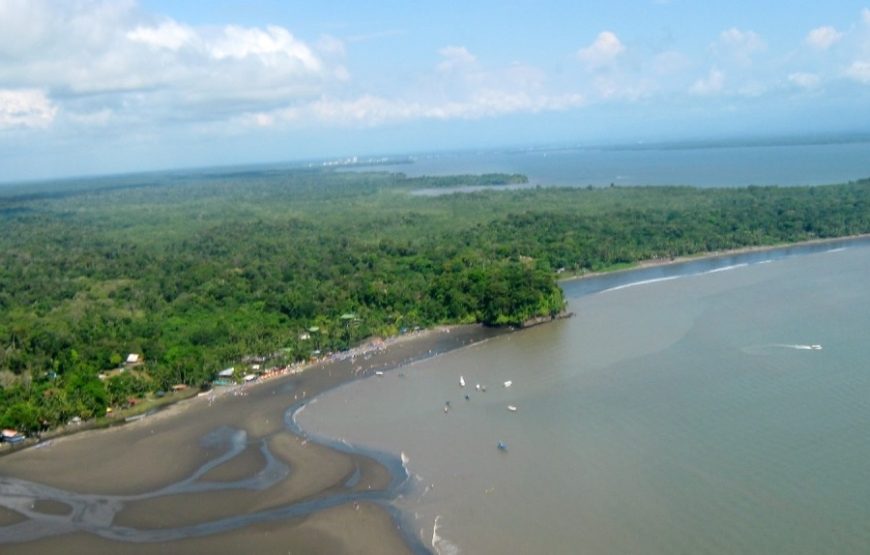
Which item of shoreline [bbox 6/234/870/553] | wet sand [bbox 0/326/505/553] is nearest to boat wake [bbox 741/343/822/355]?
shoreline [bbox 6/234/870/553]

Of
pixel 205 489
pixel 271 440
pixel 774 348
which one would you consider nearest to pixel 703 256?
pixel 774 348

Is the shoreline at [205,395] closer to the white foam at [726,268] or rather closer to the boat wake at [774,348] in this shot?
the white foam at [726,268]

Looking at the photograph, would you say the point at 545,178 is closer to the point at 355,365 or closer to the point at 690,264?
the point at 690,264

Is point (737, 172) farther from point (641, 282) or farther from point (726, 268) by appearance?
point (641, 282)

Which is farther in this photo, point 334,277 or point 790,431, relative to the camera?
point 334,277

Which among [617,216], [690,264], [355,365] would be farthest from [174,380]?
[617,216]

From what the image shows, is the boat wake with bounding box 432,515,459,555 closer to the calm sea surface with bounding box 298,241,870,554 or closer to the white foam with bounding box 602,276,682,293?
→ the calm sea surface with bounding box 298,241,870,554

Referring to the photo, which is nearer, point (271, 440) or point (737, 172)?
point (271, 440)

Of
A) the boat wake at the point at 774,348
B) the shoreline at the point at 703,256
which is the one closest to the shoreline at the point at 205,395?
the shoreline at the point at 703,256
